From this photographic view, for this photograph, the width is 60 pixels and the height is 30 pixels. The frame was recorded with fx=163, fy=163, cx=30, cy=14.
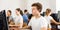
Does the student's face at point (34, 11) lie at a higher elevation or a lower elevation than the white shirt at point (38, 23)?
higher

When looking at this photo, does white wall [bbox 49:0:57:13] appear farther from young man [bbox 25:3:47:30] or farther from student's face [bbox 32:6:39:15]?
student's face [bbox 32:6:39:15]

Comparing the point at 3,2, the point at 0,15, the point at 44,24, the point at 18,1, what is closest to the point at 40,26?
the point at 44,24

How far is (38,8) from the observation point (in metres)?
2.69

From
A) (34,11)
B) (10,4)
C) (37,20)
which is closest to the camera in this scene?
(34,11)

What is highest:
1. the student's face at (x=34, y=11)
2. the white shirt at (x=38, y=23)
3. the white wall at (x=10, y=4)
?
the white wall at (x=10, y=4)

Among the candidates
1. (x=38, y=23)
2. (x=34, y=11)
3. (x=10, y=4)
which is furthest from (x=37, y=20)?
(x=10, y=4)

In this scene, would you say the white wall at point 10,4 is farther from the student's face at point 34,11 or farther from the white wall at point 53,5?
the student's face at point 34,11

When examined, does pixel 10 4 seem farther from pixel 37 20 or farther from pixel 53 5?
pixel 37 20

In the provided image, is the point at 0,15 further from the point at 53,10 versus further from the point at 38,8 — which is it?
the point at 53,10

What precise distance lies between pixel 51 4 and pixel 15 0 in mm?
2004

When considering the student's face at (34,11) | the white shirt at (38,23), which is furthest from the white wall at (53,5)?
the student's face at (34,11)

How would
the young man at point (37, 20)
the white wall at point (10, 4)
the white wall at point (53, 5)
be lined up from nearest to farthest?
1. the young man at point (37, 20)
2. the white wall at point (10, 4)
3. the white wall at point (53, 5)

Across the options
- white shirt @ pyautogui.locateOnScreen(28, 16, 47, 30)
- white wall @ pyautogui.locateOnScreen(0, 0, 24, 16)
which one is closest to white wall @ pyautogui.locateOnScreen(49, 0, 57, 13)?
white wall @ pyautogui.locateOnScreen(0, 0, 24, 16)

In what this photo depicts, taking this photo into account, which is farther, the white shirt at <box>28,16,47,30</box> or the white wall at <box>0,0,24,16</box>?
the white wall at <box>0,0,24,16</box>
